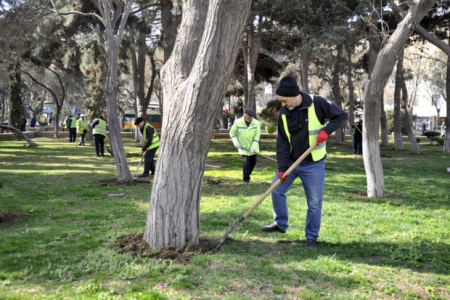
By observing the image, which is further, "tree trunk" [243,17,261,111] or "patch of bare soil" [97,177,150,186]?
"tree trunk" [243,17,261,111]

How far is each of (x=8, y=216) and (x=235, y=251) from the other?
377 cm

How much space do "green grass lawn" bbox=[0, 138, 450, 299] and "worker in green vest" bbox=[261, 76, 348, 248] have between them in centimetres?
55

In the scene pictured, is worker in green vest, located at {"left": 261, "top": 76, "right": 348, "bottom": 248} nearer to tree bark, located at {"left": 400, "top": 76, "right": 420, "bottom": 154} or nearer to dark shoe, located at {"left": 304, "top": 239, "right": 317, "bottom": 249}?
dark shoe, located at {"left": 304, "top": 239, "right": 317, "bottom": 249}

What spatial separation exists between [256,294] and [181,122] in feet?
6.28

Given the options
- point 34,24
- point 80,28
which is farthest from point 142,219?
point 80,28

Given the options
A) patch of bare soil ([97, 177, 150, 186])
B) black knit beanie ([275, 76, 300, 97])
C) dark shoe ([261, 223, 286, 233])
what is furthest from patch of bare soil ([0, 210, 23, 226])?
black knit beanie ([275, 76, 300, 97])

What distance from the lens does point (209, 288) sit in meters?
3.90

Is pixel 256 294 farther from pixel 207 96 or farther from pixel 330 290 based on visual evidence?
pixel 207 96

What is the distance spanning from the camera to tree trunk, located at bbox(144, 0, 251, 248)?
4.60 m

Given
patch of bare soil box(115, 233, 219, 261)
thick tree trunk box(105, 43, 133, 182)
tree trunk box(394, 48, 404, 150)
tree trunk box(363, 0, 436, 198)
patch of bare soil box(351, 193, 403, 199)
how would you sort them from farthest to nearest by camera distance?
tree trunk box(394, 48, 404, 150) < thick tree trunk box(105, 43, 133, 182) < patch of bare soil box(351, 193, 403, 199) < tree trunk box(363, 0, 436, 198) < patch of bare soil box(115, 233, 219, 261)

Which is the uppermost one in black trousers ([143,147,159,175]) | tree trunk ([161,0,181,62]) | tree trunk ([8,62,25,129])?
tree trunk ([161,0,181,62])

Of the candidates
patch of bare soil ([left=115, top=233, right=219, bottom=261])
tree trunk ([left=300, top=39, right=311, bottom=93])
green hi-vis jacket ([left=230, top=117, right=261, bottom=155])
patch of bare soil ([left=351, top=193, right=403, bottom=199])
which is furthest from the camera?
tree trunk ([left=300, top=39, right=311, bottom=93])

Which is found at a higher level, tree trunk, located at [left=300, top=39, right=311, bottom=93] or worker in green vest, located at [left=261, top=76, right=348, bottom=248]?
tree trunk, located at [left=300, top=39, right=311, bottom=93]

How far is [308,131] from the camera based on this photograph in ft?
16.4
